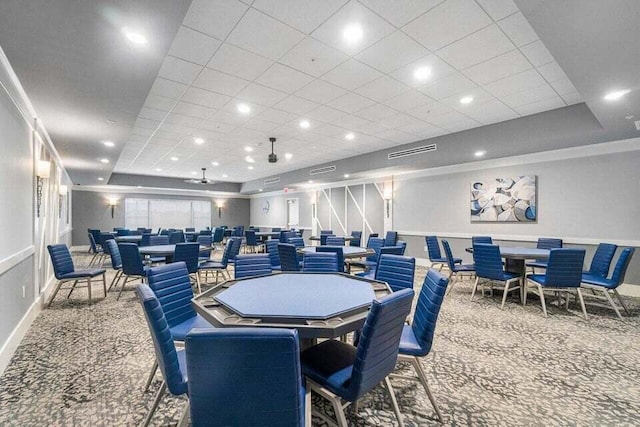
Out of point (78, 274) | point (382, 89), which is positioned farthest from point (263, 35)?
point (78, 274)

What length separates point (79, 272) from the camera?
14.8ft

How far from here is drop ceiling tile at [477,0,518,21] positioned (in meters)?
2.41

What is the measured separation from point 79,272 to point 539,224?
8.35 metres

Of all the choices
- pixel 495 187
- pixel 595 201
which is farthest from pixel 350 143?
pixel 595 201

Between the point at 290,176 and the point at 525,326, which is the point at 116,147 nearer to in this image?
the point at 290,176

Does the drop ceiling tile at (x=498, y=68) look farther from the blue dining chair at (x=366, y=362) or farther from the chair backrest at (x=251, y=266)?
the chair backrest at (x=251, y=266)

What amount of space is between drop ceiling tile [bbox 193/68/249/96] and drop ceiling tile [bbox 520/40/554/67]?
315 cm

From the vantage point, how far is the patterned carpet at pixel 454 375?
2021 millimetres

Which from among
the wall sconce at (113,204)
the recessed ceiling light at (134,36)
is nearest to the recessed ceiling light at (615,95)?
the recessed ceiling light at (134,36)

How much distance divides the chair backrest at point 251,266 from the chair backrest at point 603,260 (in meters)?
4.86

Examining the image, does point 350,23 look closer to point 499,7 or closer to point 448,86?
point 499,7

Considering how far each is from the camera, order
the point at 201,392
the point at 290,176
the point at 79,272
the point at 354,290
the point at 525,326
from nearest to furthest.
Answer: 1. the point at 201,392
2. the point at 354,290
3. the point at 525,326
4. the point at 79,272
5. the point at 290,176

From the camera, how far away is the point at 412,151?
695 centimetres

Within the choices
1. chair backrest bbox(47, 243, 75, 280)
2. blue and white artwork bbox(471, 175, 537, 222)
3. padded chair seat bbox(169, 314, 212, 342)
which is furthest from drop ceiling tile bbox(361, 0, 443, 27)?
blue and white artwork bbox(471, 175, 537, 222)
